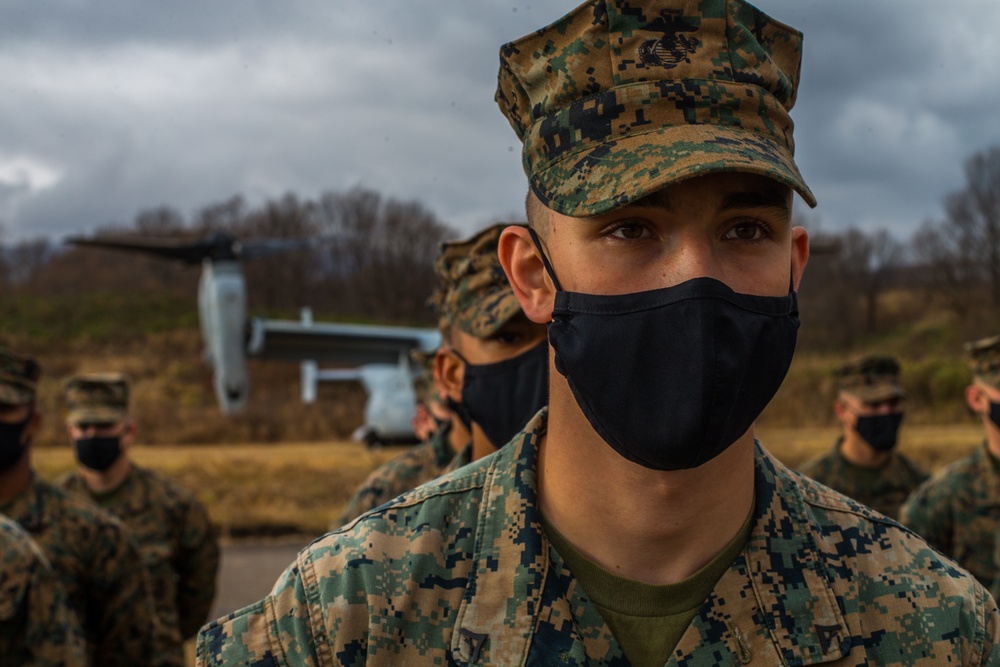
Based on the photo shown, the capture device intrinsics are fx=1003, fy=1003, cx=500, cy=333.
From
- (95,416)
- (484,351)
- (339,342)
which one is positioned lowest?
(339,342)

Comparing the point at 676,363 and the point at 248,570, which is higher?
the point at 676,363

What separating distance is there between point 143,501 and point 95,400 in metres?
0.74

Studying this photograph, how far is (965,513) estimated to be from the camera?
219 inches

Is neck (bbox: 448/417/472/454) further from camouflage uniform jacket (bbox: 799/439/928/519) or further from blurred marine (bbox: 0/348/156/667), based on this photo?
camouflage uniform jacket (bbox: 799/439/928/519)

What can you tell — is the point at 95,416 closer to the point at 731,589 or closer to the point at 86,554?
the point at 86,554

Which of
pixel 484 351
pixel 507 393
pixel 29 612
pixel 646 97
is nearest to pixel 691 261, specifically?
pixel 646 97

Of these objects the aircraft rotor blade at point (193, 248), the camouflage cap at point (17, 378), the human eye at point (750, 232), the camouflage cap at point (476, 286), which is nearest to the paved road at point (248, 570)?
the camouflage cap at point (17, 378)

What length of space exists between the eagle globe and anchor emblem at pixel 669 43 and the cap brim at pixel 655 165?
5.3 inches

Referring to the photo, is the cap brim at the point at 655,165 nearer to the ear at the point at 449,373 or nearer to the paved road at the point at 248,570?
the ear at the point at 449,373

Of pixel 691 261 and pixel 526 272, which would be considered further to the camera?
pixel 526 272

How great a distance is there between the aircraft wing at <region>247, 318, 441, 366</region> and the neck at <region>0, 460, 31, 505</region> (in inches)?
772

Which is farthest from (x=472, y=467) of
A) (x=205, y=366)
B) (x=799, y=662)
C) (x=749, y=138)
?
(x=205, y=366)

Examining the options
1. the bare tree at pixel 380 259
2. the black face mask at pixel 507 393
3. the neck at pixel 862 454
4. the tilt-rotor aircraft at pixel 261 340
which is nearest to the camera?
the black face mask at pixel 507 393

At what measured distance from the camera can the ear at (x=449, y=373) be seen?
3.79 metres
